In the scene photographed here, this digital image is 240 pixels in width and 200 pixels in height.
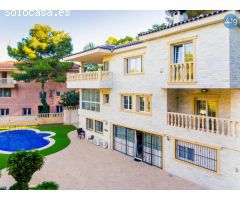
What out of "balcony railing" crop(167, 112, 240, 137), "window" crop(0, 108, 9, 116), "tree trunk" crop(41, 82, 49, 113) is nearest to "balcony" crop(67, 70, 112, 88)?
"balcony railing" crop(167, 112, 240, 137)

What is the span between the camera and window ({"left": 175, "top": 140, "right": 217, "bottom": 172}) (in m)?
11.6

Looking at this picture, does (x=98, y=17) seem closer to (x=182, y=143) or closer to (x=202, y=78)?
(x=202, y=78)

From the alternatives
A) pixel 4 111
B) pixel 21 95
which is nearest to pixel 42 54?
pixel 21 95

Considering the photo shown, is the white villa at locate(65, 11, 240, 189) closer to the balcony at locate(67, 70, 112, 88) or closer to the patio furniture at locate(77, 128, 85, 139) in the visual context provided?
the balcony at locate(67, 70, 112, 88)

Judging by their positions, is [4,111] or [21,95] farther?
[21,95]

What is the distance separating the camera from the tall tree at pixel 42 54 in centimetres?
3036

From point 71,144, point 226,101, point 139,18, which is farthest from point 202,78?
point 71,144

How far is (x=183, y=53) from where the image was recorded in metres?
12.6

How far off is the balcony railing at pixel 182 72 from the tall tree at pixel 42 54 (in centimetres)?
2141

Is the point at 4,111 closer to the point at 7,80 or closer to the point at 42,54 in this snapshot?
the point at 7,80

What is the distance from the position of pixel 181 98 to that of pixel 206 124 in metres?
3.20

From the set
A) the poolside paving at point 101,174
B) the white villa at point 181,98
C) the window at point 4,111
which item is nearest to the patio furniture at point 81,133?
the white villa at point 181,98

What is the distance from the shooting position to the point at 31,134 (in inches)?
1014

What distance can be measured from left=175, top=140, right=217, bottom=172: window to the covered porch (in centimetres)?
108
